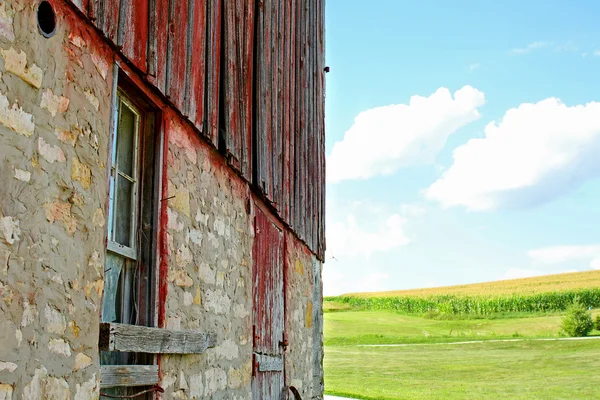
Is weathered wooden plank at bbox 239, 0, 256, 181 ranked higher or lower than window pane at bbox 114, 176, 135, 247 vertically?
higher

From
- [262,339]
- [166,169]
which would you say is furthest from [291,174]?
[166,169]

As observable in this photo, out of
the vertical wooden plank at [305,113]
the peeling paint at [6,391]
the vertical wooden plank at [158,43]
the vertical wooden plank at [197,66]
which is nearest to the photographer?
the peeling paint at [6,391]

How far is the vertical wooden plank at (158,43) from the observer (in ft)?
14.7

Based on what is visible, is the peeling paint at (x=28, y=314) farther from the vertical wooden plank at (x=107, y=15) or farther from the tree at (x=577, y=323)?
the tree at (x=577, y=323)

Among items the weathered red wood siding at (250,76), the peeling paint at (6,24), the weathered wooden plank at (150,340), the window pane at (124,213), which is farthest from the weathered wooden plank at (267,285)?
the peeling paint at (6,24)

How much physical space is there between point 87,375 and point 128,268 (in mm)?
1005

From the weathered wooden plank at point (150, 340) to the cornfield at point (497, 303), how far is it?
52.7 m

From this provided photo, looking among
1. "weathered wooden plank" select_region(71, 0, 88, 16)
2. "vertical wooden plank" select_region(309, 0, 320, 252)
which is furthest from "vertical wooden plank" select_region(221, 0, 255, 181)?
"vertical wooden plank" select_region(309, 0, 320, 252)

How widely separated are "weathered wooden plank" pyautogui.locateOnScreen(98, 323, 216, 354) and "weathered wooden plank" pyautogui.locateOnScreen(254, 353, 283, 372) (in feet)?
5.86

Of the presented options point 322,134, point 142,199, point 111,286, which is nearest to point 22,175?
point 111,286

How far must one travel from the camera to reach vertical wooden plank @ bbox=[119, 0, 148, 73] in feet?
13.6

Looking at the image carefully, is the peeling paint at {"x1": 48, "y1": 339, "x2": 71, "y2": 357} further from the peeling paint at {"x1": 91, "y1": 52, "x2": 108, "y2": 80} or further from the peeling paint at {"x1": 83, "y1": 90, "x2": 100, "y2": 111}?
the peeling paint at {"x1": 91, "y1": 52, "x2": 108, "y2": 80}

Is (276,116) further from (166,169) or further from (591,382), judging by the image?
(591,382)

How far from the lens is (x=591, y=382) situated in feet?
79.5
